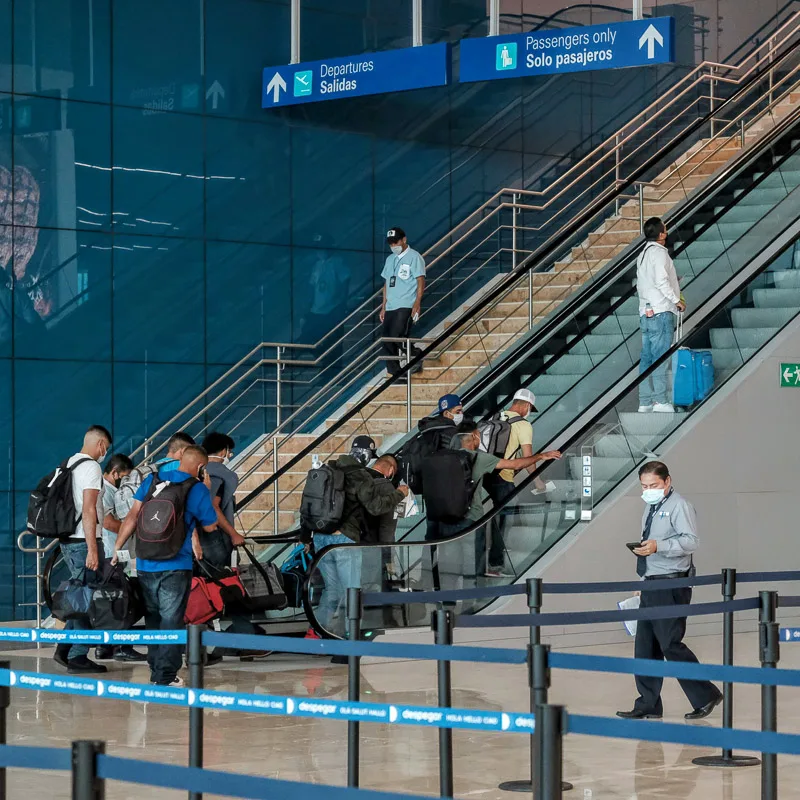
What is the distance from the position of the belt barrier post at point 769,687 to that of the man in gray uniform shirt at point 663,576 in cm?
224

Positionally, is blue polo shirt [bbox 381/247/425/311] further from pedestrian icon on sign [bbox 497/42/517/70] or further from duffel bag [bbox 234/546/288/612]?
duffel bag [bbox 234/546/288/612]

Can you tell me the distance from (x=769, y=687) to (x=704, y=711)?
351 cm

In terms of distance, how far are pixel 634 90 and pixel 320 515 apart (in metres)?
11.7

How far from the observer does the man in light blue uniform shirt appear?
59.5 ft

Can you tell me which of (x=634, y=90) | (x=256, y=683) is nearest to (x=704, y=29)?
(x=634, y=90)

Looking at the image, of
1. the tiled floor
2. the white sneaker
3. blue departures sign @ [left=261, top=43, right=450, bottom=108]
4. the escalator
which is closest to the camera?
the tiled floor

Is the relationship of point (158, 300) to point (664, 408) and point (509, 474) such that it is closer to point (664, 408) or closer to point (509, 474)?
point (509, 474)

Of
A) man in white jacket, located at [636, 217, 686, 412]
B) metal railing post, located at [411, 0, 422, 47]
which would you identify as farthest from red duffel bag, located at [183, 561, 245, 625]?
metal railing post, located at [411, 0, 422, 47]

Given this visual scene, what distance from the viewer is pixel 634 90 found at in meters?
22.5

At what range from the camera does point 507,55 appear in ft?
55.5

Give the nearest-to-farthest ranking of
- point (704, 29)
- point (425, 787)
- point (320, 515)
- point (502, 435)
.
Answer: point (425, 787) → point (320, 515) → point (502, 435) → point (704, 29)

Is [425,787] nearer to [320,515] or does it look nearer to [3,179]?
[320,515]

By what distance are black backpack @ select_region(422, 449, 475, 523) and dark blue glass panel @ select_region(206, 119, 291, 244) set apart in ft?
18.5

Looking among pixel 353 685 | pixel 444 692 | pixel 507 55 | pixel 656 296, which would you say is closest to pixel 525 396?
pixel 656 296
